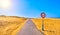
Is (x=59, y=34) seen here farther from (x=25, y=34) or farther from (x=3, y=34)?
(x=3, y=34)

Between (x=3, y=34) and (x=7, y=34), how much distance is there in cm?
40

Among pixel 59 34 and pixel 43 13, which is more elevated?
pixel 43 13

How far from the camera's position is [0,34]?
711 inches

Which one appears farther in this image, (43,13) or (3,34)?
(43,13)

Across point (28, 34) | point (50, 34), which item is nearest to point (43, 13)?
point (50, 34)

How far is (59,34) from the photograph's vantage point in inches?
743

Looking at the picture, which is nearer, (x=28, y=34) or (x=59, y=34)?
(x=28, y=34)

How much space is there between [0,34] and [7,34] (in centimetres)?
65

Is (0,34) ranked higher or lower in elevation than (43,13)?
lower

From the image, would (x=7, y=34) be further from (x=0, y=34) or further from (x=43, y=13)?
(x=43, y=13)

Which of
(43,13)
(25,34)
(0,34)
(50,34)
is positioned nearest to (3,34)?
(0,34)

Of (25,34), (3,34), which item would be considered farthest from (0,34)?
(25,34)

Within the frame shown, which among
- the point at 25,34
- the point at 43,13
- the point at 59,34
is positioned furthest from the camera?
the point at 43,13

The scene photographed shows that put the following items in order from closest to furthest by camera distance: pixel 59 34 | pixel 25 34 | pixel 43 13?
pixel 25 34 < pixel 59 34 < pixel 43 13
